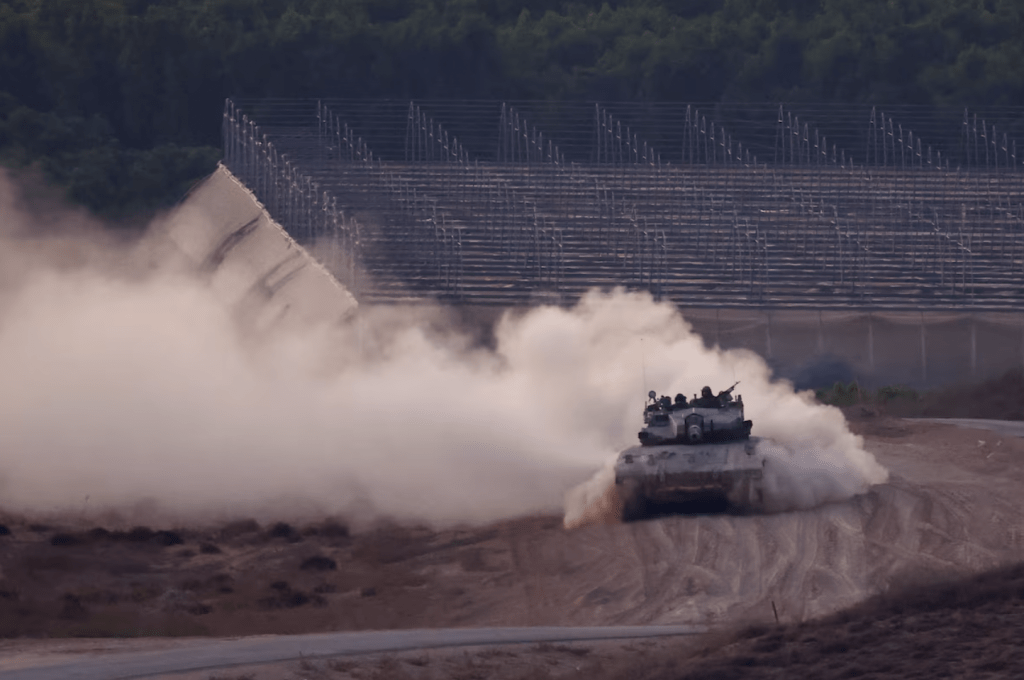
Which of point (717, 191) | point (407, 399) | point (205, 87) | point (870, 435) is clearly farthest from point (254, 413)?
point (205, 87)

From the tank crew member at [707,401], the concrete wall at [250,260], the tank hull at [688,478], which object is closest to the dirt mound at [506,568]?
the tank hull at [688,478]

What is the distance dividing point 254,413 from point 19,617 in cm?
1586

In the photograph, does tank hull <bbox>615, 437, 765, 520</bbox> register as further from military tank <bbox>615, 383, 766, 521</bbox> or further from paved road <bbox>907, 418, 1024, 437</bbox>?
paved road <bbox>907, 418, 1024, 437</bbox>

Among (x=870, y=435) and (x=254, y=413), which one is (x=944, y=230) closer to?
(x=870, y=435)

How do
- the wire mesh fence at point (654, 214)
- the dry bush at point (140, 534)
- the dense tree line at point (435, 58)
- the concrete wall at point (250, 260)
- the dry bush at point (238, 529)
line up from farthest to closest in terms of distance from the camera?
the dense tree line at point (435, 58)
the wire mesh fence at point (654, 214)
the concrete wall at point (250, 260)
the dry bush at point (238, 529)
the dry bush at point (140, 534)

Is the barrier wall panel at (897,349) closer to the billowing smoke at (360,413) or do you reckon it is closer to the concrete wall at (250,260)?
the billowing smoke at (360,413)

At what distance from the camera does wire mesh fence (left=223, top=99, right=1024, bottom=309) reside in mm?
54656

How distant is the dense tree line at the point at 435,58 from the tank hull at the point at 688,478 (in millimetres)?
48353

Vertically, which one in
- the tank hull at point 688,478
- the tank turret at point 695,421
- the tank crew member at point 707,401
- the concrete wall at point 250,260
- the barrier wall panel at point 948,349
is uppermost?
the concrete wall at point 250,260

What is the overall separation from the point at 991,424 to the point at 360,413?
49.4 feet

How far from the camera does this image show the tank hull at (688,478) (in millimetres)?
32281

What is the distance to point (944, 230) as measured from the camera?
57.6m

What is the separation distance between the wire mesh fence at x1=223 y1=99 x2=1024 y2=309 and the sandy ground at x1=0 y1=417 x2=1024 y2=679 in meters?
19.2

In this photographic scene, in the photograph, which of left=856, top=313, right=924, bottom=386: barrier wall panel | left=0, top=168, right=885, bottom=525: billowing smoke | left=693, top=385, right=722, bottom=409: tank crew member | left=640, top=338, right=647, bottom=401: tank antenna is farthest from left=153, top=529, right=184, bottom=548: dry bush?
left=856, top=313, right=924, bottom=386: barrier wall panel
